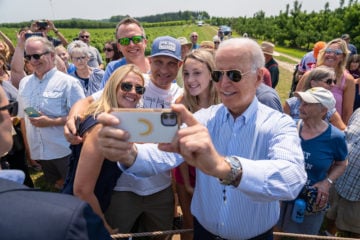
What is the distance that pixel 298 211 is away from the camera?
3021 millimetres

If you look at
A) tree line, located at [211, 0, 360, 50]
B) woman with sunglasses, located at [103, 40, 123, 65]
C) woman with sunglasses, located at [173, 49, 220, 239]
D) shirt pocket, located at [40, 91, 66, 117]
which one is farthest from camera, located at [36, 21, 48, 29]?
tree line, located at [211, 0, 360, 50]

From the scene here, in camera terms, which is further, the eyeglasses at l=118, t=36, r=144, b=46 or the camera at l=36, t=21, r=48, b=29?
the camera at l=36, t=21, r=48, b=29

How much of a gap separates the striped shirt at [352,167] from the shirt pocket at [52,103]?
381 cm

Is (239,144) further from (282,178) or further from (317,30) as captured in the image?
(317,30)

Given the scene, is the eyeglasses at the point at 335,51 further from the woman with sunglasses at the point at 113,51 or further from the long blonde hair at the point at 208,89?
the woman with sunglasses at the point at 113,51

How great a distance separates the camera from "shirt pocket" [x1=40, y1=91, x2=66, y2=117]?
12.9 feet

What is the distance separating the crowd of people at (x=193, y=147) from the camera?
143 centimetres

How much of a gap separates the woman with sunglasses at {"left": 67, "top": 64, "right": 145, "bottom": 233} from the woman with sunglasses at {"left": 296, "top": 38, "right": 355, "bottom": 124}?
10.3 feet

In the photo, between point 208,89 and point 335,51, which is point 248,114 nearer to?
point 208,89

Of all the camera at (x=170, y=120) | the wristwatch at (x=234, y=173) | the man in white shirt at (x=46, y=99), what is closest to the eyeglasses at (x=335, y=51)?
the man in white shirt at (x=46, y=99)

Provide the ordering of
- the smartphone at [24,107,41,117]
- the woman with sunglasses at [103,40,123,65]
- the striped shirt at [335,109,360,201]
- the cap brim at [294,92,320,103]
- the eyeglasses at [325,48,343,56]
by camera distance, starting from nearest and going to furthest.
→ the cap brim at [294,92,320,103] → the striped shirt at [335,109,360,201] → the smartphone at [24,107,41,117] → the eyeglasses at [325,48,343,56] → the woman with sunglasses at [103,40,123,65]

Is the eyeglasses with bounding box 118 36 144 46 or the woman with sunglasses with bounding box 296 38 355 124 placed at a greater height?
the eyeglasses with bounding box 118 36 144 46

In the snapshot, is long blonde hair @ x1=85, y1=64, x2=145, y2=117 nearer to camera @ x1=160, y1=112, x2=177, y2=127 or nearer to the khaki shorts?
camera @ x1=160, y1=112, x2=177, y2=127

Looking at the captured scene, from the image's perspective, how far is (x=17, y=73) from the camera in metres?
4.91
